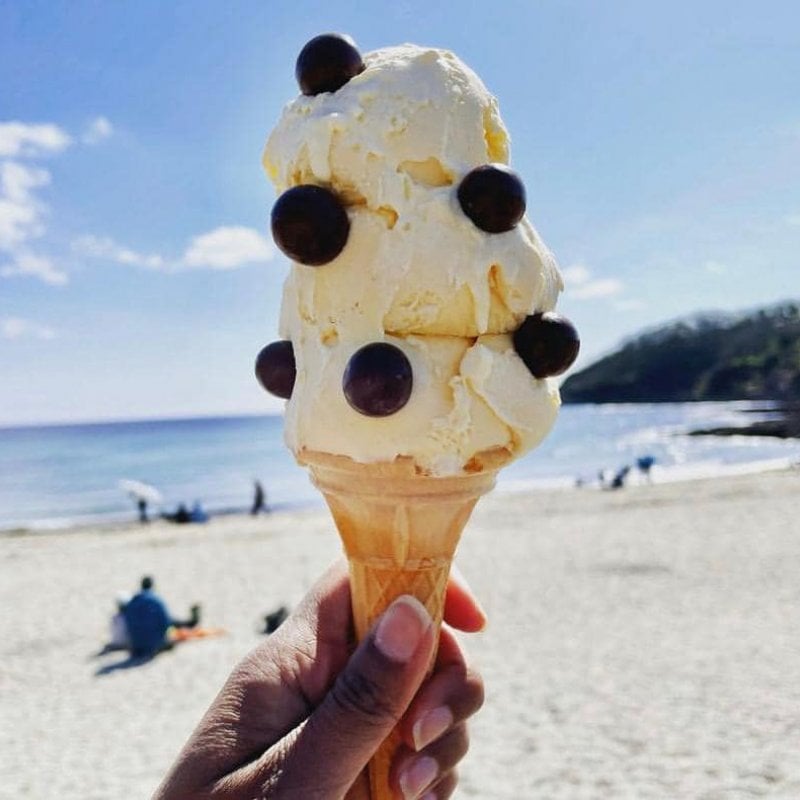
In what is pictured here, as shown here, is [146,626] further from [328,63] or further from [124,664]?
[328,63]

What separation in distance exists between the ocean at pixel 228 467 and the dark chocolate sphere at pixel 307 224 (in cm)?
1536

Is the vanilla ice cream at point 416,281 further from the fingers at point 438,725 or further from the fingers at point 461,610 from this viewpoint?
the fingers at point 461,610

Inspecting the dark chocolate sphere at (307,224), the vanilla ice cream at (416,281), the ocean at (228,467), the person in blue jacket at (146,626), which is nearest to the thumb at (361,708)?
the vanilla ice cream at (416,281)

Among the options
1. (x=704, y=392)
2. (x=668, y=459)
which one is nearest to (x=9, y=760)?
(x=668, y=459)

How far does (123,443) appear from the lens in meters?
92.2

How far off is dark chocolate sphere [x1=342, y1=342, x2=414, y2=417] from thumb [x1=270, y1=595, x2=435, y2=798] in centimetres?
73

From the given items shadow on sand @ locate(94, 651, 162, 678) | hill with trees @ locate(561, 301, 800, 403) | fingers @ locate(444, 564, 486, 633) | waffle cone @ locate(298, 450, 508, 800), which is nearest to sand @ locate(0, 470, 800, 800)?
shadow on sand @ locate(94, 651, 162, 678)

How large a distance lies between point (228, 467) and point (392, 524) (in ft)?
199

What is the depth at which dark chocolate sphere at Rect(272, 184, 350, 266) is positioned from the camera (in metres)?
2.04

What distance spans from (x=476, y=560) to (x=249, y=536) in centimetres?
853

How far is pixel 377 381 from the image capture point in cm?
199

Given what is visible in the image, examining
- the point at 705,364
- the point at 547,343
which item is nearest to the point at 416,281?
the point at 547,343

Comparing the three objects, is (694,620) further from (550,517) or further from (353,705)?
(550,517)

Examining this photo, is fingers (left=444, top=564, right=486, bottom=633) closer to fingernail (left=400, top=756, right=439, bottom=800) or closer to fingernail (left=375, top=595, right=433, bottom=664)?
fingernail (left=400, top=756, right=439, bottom=800)
